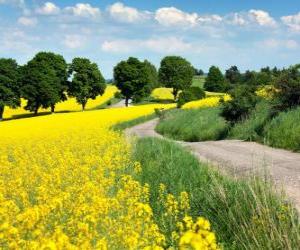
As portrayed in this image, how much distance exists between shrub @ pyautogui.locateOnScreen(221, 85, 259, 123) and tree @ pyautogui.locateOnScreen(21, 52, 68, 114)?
52.6 metres

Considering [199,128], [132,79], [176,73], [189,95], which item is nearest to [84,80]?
[132,79]

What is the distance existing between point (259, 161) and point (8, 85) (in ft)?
226

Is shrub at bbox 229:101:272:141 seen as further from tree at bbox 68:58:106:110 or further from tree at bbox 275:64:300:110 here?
tree at bbox 68:58:106:110

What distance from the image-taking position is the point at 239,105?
2594 cm

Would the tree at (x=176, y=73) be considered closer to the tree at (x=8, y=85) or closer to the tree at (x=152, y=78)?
the tree at (x=152, y=78)

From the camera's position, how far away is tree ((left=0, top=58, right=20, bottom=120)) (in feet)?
251

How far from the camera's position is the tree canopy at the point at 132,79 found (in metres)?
92.4

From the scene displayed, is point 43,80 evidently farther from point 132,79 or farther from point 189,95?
point 189,95

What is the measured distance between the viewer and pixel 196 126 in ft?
96.1

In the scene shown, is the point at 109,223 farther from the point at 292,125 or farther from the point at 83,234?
the point at 292,125

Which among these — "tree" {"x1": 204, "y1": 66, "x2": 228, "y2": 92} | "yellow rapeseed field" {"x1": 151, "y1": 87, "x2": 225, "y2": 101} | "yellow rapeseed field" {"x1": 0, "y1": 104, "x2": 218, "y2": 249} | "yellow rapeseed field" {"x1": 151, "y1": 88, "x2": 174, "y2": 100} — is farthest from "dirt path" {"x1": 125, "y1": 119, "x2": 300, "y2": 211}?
"tree" {"x1": 204, "y1": 66, "x2": 228, "y2": 92}

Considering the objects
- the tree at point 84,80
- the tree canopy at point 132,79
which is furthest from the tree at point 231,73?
the tree at point 84,80

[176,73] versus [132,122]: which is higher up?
[176,73]

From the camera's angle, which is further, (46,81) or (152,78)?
(152,78)
